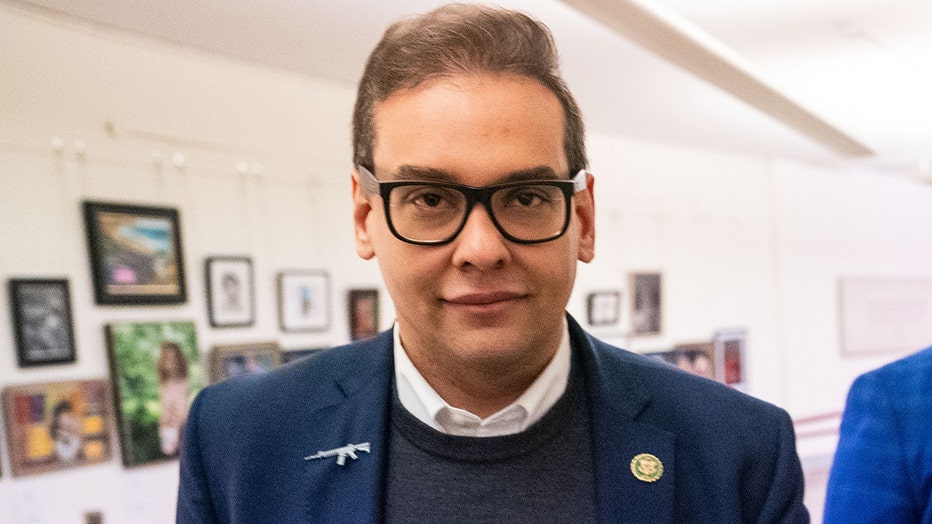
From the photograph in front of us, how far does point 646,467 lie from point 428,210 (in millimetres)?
618

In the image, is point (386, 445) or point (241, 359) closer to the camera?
point (386, 445)

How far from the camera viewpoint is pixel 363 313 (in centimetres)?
414

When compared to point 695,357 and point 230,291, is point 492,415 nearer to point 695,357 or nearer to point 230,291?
point 230,291

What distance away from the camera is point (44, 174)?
303 cm

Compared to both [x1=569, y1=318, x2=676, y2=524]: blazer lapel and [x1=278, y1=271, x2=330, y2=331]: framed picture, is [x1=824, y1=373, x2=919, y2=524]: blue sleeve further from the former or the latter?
[x1=278, y1=271, x2=330, y2=331]: framed picture

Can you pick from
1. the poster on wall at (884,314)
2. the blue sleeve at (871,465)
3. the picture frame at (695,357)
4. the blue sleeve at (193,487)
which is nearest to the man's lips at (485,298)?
the blue sleeve at (193,487)

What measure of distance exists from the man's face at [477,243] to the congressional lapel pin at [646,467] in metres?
0.28

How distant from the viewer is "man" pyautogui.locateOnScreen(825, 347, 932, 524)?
5.71ft

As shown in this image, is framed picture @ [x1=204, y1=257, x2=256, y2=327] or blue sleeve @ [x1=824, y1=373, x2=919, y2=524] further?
framed picture @ [x1=204, y1=257, x2=256, y2=327]

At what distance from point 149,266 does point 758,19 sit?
2749mm

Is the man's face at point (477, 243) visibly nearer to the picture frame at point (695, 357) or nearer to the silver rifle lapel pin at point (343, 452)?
the silver rifle lapel pin at point (343, 452)

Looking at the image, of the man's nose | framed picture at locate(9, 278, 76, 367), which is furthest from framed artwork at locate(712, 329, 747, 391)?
the man's nose

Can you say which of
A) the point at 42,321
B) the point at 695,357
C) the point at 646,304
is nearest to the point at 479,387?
the point at 42,321

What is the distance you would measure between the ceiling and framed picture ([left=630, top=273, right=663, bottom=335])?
1.07 meters
